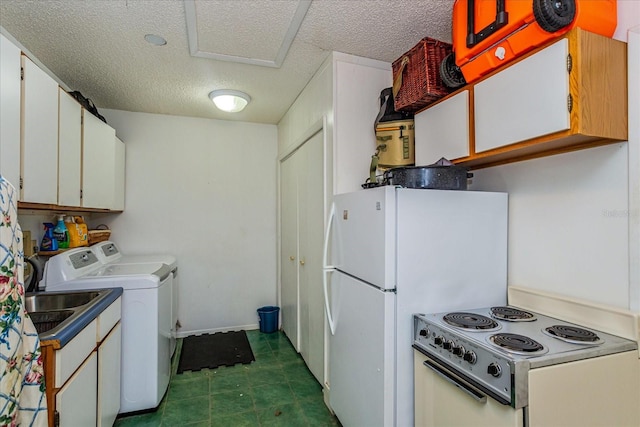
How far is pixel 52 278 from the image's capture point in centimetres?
214

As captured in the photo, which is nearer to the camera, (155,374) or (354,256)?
(354,256)

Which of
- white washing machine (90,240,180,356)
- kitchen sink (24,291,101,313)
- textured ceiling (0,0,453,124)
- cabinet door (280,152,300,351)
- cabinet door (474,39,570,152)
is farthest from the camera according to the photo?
cabinet door (280,152,300,351)

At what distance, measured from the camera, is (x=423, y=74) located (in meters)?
1.90

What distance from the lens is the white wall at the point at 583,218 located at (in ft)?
4.31

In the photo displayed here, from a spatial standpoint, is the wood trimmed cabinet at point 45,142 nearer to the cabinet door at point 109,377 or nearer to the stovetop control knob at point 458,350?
the cabinet door at point 109,377

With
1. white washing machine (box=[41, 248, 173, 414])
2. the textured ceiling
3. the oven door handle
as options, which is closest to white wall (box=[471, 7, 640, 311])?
the oven door handle

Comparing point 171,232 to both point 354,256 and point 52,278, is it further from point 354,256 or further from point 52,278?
point 354,256

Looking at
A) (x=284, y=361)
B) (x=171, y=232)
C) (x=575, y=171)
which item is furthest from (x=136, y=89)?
(x=575, y=171)

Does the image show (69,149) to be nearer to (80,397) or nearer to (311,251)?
(80,397)

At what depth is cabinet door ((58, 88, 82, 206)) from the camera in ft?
6.63

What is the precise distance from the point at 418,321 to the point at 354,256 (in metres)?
0.50

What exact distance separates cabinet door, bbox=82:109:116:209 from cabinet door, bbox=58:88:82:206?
10 centimetres

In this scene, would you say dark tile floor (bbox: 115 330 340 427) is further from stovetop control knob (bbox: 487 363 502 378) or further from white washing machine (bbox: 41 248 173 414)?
stovetop control knob (bbox: 487 363 502 378)

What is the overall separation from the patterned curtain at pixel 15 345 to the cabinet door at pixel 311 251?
1774 millimetres
